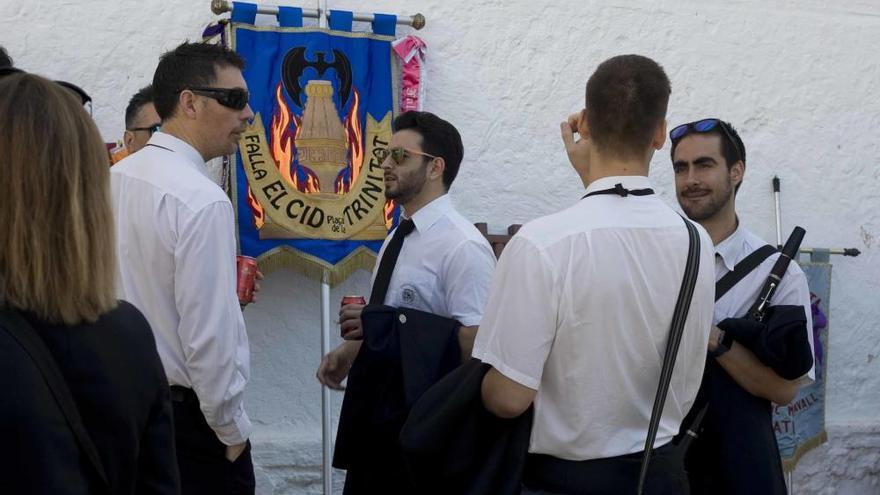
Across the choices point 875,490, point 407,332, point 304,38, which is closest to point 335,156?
point 304,38

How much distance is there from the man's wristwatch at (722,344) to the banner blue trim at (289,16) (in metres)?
2.73

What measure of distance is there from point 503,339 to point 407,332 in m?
0.96

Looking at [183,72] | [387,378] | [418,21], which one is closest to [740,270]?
[387,378]

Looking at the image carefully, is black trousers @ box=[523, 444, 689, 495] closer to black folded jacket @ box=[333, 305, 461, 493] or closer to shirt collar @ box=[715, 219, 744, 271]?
black folded jacket @ box=[333, 305, 461, 493]

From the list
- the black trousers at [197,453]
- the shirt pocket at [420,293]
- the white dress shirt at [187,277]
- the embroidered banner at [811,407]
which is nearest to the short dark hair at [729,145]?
the shirt pocket at [420,293]

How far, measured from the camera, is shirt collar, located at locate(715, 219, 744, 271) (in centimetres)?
340

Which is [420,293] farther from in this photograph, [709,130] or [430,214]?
[709,130]

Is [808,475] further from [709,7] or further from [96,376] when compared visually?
[96,376]

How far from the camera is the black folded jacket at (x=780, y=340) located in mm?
3078

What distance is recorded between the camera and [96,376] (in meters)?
1.80

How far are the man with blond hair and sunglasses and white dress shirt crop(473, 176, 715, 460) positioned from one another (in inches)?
37.1

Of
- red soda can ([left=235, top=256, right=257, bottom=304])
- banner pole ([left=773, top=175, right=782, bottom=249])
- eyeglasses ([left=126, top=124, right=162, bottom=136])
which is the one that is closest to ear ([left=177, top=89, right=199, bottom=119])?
red soda can ([left=235, top=256, right=257, bottom=304])

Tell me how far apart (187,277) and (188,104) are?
629 mm

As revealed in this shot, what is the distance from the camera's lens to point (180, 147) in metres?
3.35
